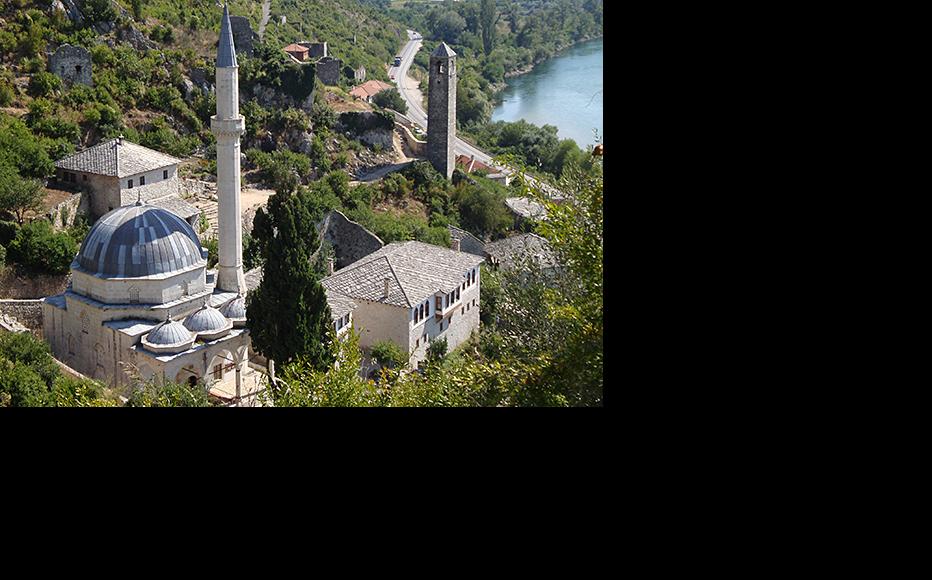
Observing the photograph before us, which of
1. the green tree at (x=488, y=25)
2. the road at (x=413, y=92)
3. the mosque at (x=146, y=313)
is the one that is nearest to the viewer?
the mosque at (x=146, y=313)

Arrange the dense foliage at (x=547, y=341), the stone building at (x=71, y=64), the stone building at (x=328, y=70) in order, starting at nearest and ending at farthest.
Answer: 1. the dense foliage at (x=547, y=341)
2. the stone building at (x=71, y=64)
3. the stone building at (x=328, y=70)

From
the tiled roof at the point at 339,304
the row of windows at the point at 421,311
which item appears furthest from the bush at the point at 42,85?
the row of windows at the point at 421,311

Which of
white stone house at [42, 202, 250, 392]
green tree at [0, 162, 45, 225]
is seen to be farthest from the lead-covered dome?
green tree at [0, 162, 45, 225]

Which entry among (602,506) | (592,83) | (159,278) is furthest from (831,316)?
(592,83)

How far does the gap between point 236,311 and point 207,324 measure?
1.13 ft

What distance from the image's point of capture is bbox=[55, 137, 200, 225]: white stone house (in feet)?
31.7

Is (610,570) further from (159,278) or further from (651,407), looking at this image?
(159,278)

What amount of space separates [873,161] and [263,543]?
0.75 meters

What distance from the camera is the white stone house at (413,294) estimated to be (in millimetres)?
8609

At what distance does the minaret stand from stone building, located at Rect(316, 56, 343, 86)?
818 centimetres

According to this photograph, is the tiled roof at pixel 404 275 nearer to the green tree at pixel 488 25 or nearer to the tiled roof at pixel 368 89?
the tiled roof at pixel 368 89

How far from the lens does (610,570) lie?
3.76 ft

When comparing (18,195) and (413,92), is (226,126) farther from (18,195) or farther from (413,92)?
(413,92)

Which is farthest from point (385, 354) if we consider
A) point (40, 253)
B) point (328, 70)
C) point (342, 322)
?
point (328, 70)
